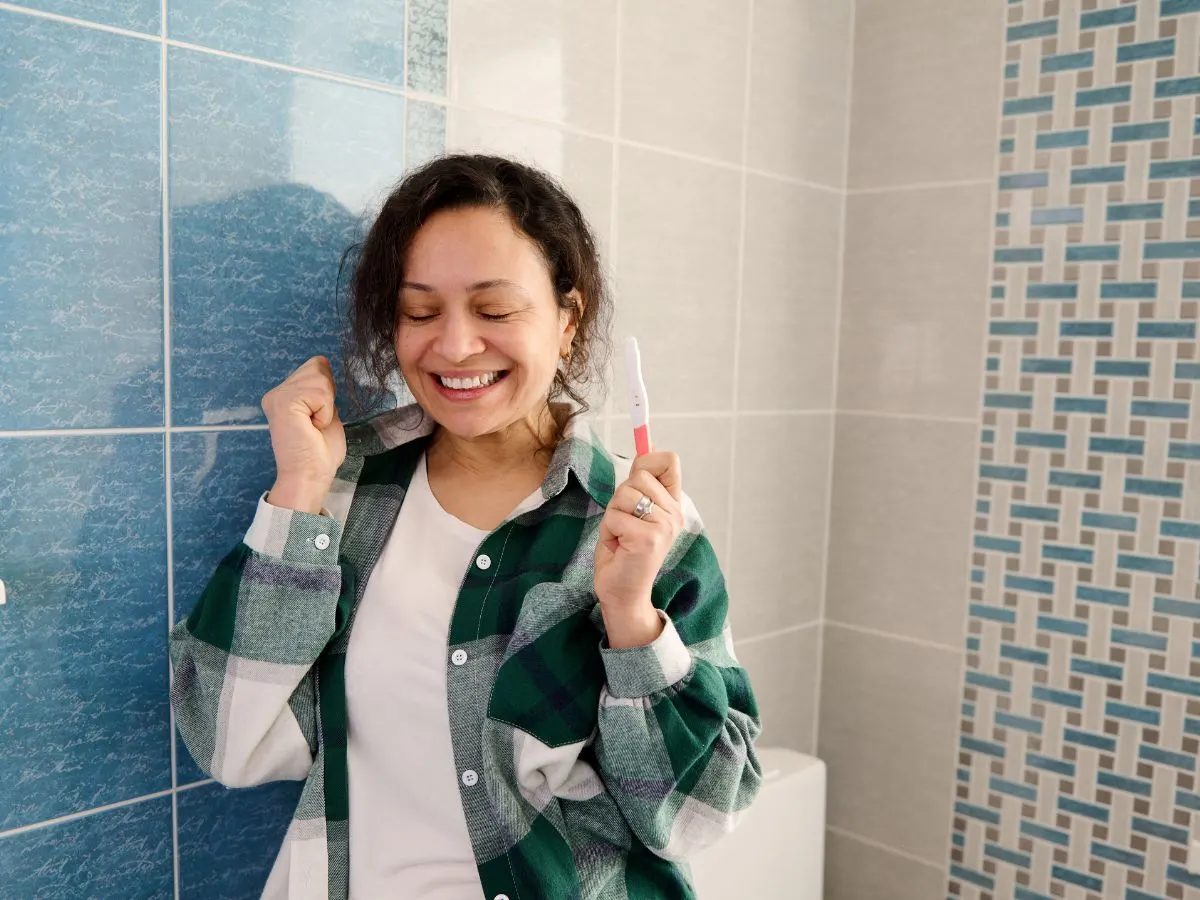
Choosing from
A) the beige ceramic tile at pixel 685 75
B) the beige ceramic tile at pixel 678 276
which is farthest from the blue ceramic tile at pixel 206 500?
the beige ceramic tile at pixel 685 75

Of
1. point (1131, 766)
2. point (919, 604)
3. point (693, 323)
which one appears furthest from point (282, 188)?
point (1131, 766)

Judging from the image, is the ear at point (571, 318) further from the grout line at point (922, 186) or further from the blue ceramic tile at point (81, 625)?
the grout line at point (922, 186)

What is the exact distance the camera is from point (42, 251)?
92 cm

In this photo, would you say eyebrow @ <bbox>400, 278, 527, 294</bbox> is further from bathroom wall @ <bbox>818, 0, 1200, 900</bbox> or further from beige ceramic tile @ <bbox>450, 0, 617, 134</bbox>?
bathroom wall @ <bbox>818, 0, 1200, 900</bbox>

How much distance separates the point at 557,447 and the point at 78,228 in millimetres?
473

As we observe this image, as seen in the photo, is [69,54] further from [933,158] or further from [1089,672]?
[1089,672]

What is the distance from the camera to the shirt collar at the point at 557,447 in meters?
1.03

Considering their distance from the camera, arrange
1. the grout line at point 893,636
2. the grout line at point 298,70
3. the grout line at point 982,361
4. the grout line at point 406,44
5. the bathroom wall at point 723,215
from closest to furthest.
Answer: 1. the grout line at point 298,70
2. the grout line at point 406,44
3. the bathroom wall at point 723,215
4. the grout line at point 982,361
5. the grout line at point 893,636

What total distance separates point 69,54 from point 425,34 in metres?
0.39

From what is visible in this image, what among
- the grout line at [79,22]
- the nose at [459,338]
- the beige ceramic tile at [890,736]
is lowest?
the beige ceramic tile at [890,736]

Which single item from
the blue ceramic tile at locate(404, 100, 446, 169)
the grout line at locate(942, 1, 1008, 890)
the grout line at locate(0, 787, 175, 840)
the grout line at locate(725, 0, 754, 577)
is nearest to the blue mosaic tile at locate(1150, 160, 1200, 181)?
the grout line at locate(942, 1, 1008, 890)

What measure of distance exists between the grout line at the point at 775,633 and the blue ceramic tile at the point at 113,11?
115 centimetres

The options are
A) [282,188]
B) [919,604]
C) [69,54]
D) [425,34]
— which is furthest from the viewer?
[919,604]

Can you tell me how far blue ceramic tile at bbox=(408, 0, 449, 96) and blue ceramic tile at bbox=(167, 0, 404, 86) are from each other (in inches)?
0.6
